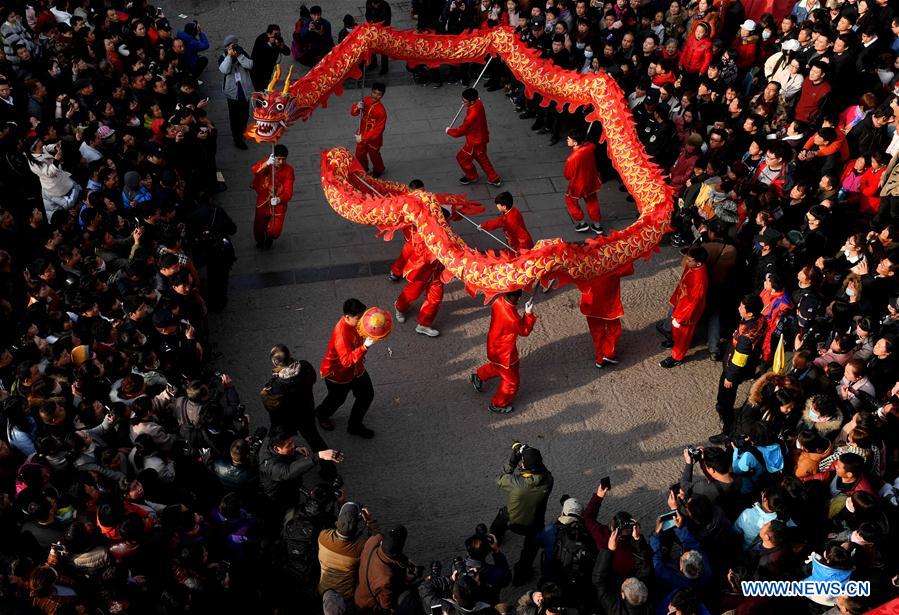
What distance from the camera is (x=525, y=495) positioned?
6.29 metres

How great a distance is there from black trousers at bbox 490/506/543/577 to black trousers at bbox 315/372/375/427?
5.74ft

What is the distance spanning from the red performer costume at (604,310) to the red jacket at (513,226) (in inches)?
43.6

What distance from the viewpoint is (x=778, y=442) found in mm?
6727

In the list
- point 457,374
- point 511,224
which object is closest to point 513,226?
point 511,224

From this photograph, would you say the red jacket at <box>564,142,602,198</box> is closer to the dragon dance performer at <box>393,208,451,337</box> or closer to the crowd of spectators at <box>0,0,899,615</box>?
the crowd of spectators at <box>0,0,899,615</box>

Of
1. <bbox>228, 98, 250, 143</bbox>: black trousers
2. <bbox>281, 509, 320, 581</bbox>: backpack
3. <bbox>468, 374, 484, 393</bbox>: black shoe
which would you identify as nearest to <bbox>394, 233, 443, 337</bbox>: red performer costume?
<bbox>468, 374, 484, 393</bbox>: black shoe

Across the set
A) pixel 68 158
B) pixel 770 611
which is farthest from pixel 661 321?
pixel 68 158

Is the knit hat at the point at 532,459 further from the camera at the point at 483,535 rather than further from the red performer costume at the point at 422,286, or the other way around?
the red performer costume at the point at 422,286

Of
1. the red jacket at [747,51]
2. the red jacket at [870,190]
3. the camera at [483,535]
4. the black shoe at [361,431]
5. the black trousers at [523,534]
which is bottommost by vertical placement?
the black shoe at [361,431]

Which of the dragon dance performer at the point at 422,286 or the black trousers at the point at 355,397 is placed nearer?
the black trousers at the point at 355,397

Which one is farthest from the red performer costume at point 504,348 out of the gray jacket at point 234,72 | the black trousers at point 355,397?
the gray jacket at point 234,72

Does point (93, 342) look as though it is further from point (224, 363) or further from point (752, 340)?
point (752, 340)

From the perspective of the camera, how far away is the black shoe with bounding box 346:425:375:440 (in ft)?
26.4

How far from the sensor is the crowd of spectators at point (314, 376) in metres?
5.59
